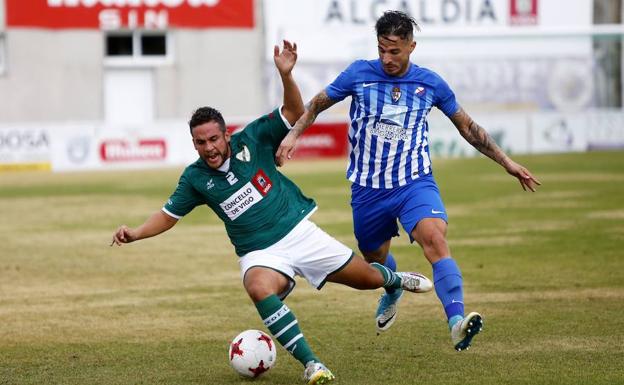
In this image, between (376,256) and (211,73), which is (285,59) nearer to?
(376,256)

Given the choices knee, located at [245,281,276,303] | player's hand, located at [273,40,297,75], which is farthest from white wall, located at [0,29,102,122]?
knee, located at [245,281,276,303]

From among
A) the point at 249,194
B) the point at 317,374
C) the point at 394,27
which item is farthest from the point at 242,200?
the point at 394,27

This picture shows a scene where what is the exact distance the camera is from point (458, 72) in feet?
127

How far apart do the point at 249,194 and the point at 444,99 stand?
1.86 metres

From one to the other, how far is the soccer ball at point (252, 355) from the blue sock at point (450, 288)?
124 cm

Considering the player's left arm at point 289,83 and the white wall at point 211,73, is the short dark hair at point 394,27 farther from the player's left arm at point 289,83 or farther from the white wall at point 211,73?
the white wall at point 211,73

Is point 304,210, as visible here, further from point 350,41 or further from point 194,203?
point 350,41

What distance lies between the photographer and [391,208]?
885 centimetres

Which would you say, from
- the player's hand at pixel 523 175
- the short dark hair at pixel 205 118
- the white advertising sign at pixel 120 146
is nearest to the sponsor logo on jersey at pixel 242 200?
the short dark hair at pixel 205 118

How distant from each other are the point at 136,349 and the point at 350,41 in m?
30.9

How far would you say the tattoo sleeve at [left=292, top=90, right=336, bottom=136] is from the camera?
8195mm

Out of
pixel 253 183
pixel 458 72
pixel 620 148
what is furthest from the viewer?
pixel 458 72

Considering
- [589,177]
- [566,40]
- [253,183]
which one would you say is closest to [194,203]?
[253,183]

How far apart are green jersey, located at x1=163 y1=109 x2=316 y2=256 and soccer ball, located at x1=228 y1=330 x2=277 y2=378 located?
60 cm
